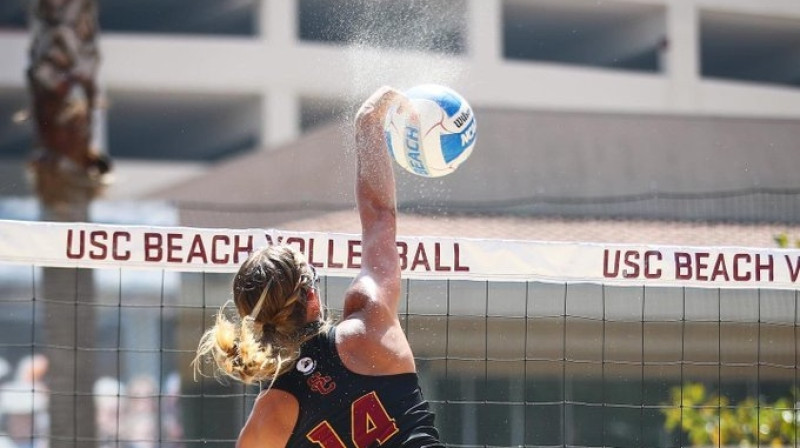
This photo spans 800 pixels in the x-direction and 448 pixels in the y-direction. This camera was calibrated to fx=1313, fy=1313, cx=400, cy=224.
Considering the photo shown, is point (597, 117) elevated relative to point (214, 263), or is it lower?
elevated

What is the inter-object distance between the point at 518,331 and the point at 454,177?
4.67 metres

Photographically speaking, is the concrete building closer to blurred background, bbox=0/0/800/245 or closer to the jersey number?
blurred background, bbox=0/0/800/245

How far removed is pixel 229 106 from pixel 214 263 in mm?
23984

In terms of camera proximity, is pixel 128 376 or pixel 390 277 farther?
pixel 128 376

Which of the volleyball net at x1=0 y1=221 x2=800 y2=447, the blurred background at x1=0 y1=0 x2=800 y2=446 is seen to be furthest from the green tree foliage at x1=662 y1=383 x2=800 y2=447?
the blurred background at x1=0 y1=0 x2=800 y2=446

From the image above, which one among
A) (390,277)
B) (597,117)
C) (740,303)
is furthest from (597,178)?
(390,277)

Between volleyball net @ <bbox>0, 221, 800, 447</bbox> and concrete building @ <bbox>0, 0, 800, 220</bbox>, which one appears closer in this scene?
volleyball net @ <bbox>0, 221, 800, 447</bbox>

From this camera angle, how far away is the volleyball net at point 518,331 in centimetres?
519

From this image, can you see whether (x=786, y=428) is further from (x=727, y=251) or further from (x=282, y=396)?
(x=282, y=396)

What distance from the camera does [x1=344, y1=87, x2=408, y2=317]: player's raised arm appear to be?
10.7ft

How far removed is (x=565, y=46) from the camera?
28.7m

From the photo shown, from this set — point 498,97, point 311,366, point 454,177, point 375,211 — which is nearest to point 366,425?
point 311,366

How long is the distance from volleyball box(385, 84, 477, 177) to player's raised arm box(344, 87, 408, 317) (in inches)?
16.6

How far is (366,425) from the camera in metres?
3.15
